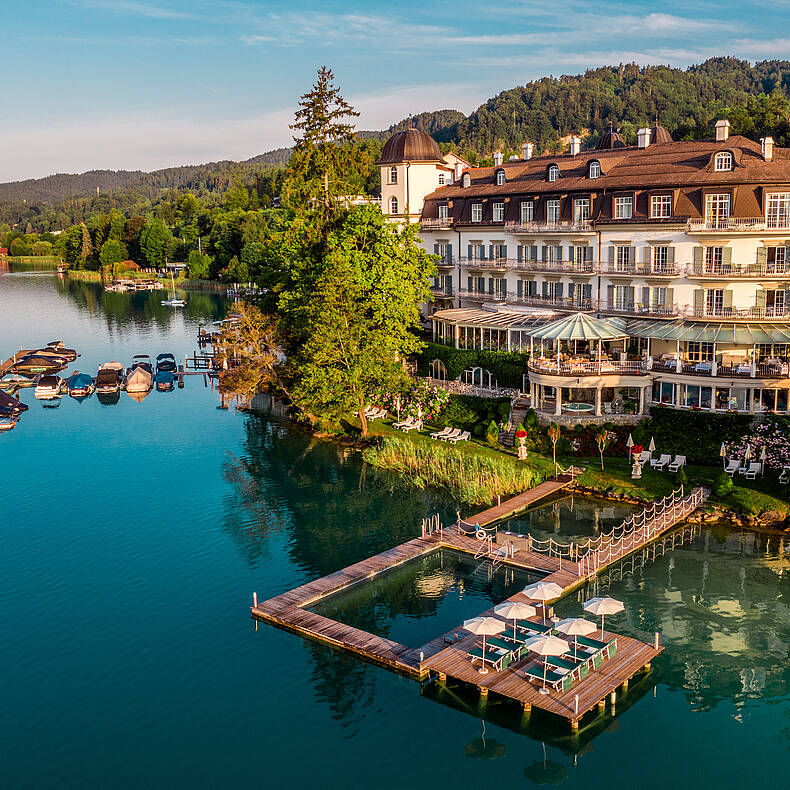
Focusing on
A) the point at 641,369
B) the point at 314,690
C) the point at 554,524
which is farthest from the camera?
the point at 641,369

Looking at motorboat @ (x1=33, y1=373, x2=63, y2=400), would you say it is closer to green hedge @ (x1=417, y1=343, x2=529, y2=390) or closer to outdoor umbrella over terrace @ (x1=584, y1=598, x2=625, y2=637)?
green hedge @ (x1=417, y1=343, x2=529, y2=390)

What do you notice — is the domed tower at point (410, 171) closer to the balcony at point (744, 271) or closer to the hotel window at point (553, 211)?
the hotel window at point (553, 211)

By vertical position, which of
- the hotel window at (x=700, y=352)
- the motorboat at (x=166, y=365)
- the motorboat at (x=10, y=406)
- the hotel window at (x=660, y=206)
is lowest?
the motorboat at (x=10, y=406)

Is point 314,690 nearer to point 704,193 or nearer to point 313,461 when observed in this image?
point 313,461

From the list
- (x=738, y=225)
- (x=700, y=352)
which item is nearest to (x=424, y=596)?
(x=700, y=352)

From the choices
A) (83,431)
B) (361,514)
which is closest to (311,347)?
(361,514)

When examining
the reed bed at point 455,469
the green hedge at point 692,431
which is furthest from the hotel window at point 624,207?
the reed bed at point 455,469

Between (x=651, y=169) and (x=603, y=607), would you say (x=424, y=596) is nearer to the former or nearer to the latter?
(x=603, y=607)
